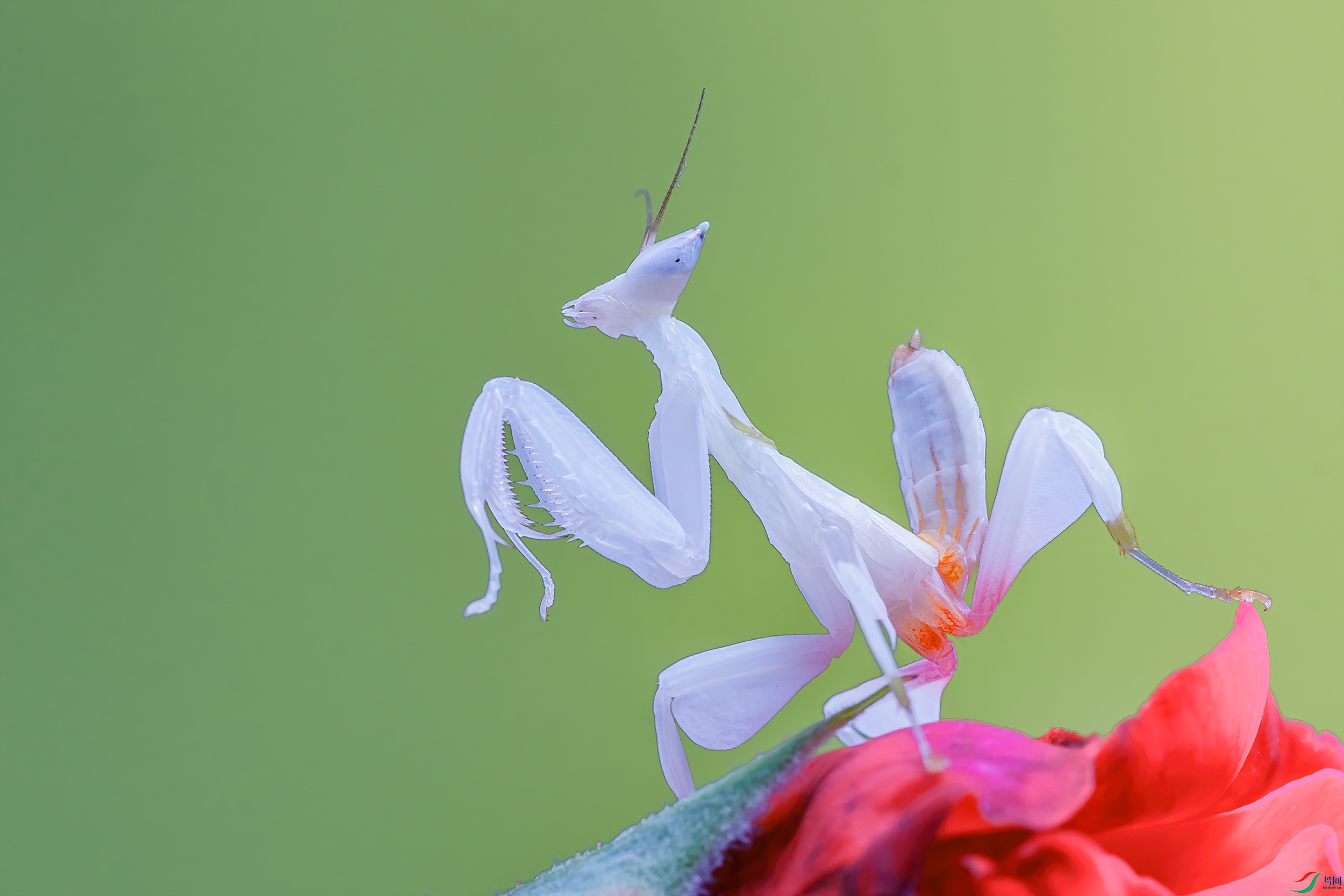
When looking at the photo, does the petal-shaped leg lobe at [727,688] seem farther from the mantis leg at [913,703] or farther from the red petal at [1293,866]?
the red petal at [1293,866]

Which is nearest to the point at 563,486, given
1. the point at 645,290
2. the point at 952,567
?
the point at 645,290

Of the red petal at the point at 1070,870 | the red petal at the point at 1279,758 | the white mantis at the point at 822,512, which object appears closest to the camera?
the red petal at the point at 1070,870

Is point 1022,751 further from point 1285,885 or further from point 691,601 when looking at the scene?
point 691,601

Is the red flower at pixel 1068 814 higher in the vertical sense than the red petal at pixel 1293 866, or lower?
higher

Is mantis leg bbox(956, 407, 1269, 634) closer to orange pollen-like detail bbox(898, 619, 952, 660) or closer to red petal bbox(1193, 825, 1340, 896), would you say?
orange pollen-like detail bbox(898, 619, 952, 660)

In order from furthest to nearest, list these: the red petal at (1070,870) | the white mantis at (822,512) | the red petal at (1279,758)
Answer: the white mantis at (822,512), the red petal at (1279,758), the red petal at (1070,870)

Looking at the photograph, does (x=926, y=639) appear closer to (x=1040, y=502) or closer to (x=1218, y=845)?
(x=1040, y=502)

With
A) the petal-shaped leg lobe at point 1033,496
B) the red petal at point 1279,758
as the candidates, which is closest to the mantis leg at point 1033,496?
the petal-shaped leg lobe at point 1033,496

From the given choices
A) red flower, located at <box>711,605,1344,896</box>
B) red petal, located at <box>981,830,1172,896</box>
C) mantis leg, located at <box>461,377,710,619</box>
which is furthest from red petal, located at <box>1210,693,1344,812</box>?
mantis leg, located at <box>461,377,710,619</box>
